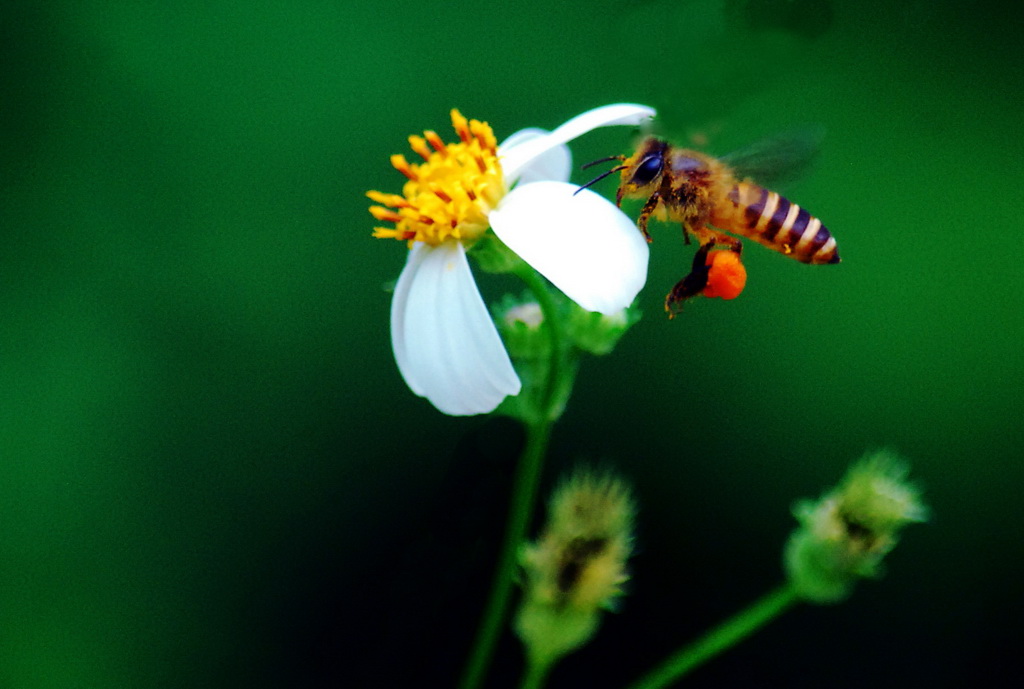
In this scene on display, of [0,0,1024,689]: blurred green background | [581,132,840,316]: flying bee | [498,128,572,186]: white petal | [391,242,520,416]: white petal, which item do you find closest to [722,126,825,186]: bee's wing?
[581,132,840,316]: flying bee

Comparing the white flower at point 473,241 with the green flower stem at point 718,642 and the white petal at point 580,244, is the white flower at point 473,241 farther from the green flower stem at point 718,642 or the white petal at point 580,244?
the green flower stem at point 718,642

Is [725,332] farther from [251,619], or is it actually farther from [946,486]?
[251,619]

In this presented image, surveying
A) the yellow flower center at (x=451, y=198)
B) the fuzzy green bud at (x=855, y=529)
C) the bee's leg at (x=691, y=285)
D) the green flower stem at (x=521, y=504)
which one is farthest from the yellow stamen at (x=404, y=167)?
the fuzzy green bud at (x=855, y=529)

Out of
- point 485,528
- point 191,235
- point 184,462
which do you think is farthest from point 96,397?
point 485,528

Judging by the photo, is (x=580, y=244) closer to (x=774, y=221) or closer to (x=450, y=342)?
(x=450, y=342)

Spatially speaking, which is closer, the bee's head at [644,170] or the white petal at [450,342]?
the white petal at [450,342]

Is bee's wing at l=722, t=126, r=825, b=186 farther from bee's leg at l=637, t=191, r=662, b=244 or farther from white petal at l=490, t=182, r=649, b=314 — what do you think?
white petal at l=490, t=182, r=649, b=314
